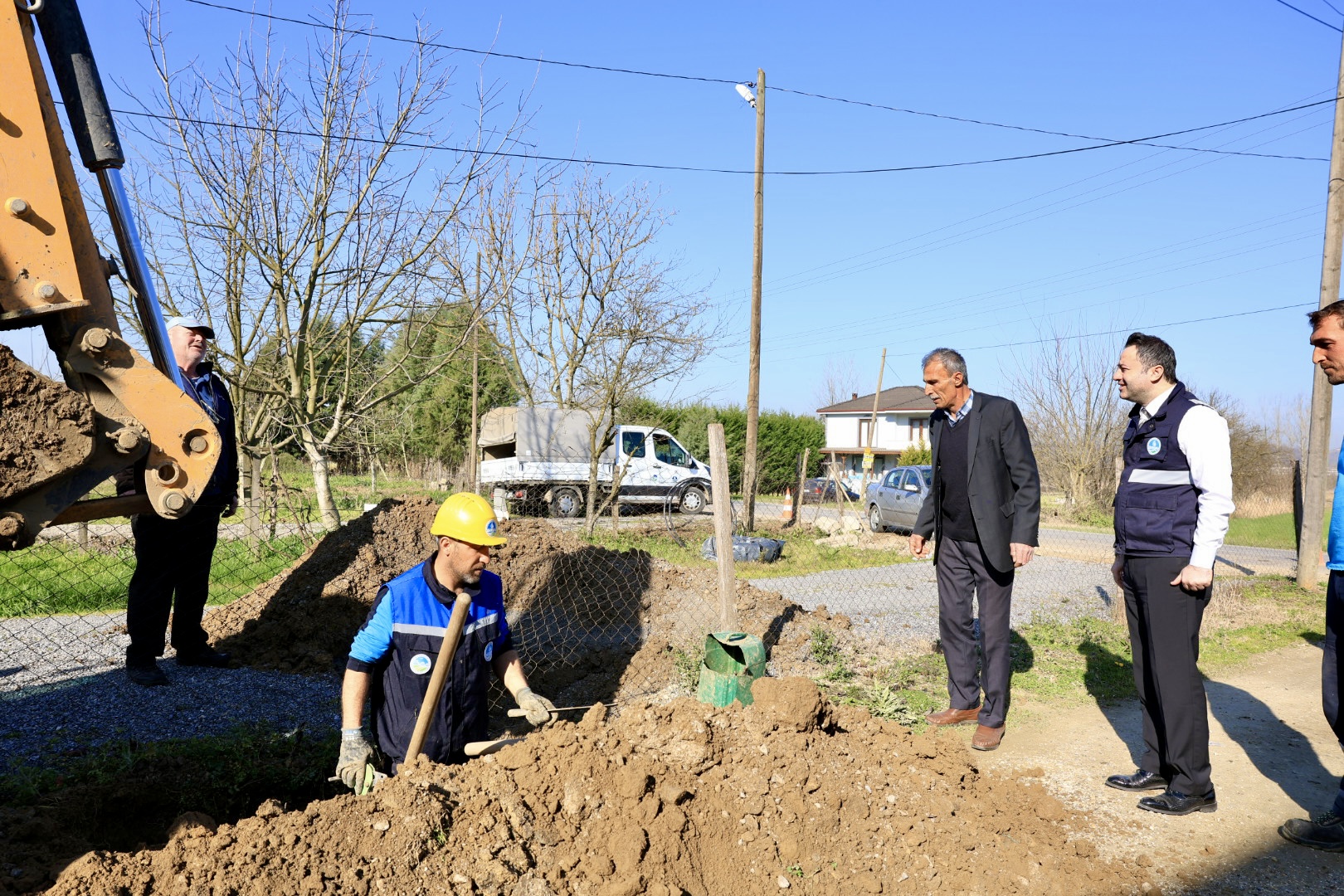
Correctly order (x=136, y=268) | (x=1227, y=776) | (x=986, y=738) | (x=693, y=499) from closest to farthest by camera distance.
A: (x=136, y=268)
(x=1227, y=776)
(x=986, y=738)
(x=693, y=499)

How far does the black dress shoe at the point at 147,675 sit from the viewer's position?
200 inches

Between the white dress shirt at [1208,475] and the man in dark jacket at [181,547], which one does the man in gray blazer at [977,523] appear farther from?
the man in dark jacket at [181,547]

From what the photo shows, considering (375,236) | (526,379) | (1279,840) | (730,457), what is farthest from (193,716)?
(730,457)

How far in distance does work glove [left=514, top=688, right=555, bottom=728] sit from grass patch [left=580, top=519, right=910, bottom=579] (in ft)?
24.1

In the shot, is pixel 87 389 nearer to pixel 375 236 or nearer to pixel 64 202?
pixel 64 202

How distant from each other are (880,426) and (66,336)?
1934 inches

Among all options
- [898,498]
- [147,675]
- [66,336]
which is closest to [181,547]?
[147,675]

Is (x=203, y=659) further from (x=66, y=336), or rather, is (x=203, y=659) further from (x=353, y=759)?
(x=66, y=336)

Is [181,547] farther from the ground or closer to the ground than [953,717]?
farther from the ground

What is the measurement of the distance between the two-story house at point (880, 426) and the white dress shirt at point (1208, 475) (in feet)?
137

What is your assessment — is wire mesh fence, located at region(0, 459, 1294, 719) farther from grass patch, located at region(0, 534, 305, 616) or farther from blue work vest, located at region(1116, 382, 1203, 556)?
blue work vest, located at region(1116, 382, 1203, 556)

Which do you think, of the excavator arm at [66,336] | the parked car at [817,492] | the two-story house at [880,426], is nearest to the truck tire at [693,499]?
the parked car at [817,492]

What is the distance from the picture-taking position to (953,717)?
15.8 feet

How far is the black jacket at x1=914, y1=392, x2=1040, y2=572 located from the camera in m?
4.51
